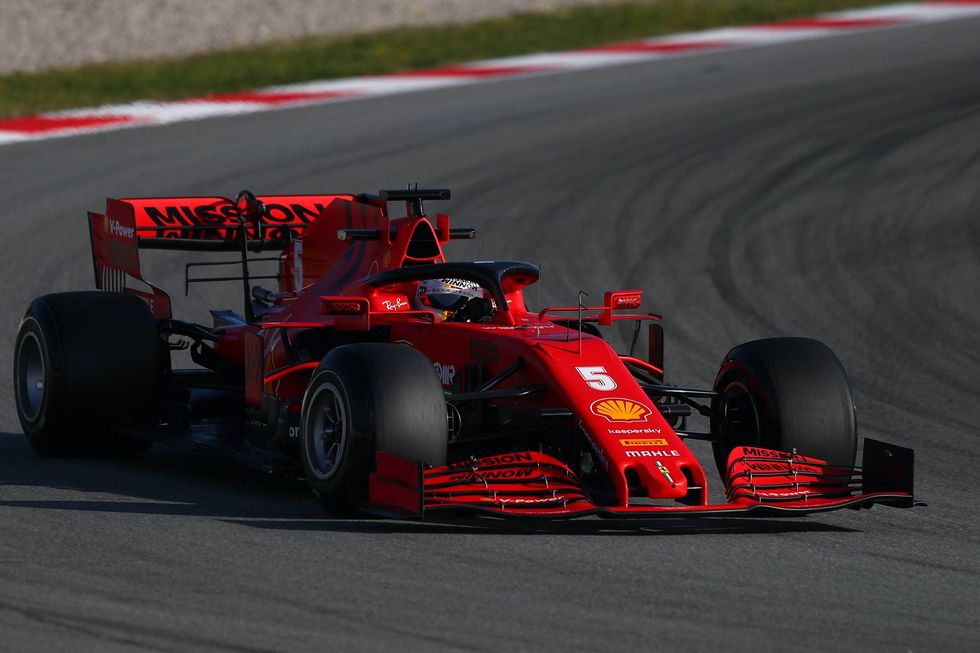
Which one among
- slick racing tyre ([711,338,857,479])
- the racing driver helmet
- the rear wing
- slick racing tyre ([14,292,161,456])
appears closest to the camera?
slick racing tyre ([711,338,857,479])

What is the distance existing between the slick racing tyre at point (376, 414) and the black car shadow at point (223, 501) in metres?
0.18

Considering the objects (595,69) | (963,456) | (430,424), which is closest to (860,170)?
(595,69)

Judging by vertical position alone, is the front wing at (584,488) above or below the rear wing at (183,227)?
below

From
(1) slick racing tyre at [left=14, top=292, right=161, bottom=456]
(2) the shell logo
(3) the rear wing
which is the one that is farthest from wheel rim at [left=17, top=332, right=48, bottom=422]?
(2) the shell logo

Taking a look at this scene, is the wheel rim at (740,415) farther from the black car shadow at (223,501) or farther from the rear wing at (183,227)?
the rear wing at (183,227)

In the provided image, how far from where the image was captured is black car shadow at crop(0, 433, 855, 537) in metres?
7.48

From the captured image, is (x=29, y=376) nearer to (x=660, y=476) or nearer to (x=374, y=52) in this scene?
Answer: (x=660, y=476)

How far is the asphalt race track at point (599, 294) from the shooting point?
19.8 ft

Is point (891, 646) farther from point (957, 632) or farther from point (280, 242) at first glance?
point (280, 242)

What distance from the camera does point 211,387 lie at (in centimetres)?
949

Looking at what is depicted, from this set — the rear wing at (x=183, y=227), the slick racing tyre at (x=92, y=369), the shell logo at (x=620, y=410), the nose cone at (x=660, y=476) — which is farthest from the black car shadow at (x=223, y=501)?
the rear wing at (x=183, y=227)

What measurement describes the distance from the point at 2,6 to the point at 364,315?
15.9m

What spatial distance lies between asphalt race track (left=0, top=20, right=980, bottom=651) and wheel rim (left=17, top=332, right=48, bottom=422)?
0.27m

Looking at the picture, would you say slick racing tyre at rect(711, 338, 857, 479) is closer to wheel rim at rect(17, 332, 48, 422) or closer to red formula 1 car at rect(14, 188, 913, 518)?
red formula 1 car at rect(14, 188, 913, 518)
